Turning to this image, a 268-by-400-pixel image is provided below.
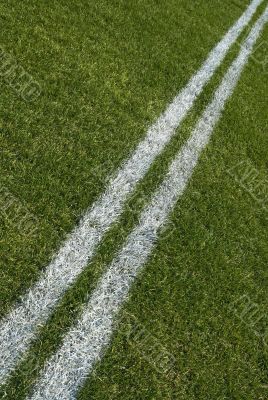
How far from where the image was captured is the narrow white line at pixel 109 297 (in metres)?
3.21

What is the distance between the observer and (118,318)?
3.68m

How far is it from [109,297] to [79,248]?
1.48ft

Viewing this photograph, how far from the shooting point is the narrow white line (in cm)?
321

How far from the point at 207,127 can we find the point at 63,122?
2.00m

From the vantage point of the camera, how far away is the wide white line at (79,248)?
3.22 m

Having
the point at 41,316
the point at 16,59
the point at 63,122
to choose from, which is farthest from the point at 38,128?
the point at 41,316

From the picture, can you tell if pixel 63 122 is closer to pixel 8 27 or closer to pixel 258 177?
pixel 8 27

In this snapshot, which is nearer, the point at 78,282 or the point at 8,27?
the point at 78,282

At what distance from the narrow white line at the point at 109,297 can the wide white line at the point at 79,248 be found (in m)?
0.22

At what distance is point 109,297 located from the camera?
12.3ft

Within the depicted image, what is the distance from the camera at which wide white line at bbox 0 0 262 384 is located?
3217mm

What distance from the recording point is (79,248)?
3.89 m

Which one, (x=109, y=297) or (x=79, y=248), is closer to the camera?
(x=109, y=297)

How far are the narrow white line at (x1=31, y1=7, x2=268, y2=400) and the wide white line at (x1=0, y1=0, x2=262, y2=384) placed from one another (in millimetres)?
218
